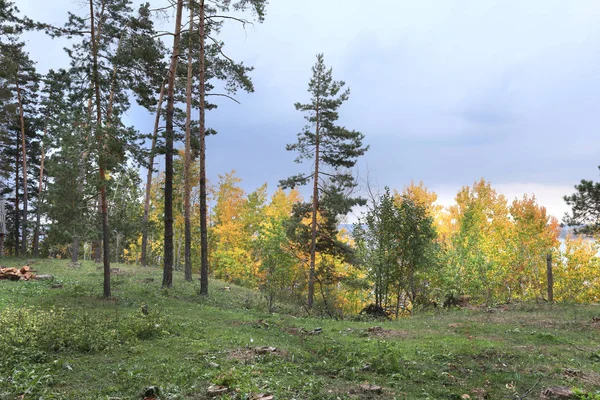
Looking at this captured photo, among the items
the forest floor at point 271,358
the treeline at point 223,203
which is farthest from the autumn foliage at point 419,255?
the forest floor at point 271,358

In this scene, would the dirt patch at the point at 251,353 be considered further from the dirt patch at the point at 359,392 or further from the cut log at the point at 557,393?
the cut log at the point at 557,393

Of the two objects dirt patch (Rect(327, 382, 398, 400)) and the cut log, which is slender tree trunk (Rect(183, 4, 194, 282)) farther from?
the cut log

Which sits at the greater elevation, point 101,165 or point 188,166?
point 188,166

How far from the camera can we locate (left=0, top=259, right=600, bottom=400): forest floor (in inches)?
221

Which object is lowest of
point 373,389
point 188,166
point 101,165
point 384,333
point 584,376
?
point 384,333

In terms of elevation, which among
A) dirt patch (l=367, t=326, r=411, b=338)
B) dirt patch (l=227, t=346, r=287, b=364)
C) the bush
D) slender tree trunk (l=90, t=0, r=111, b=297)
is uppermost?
slender tree trunk (l=90, t=0, r=111, b=297)

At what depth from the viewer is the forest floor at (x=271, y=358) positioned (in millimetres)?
5602

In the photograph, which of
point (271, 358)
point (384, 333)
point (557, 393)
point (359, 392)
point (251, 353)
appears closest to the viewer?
point (557, 393)

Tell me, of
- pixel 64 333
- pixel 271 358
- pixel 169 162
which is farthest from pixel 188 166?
pixel 271 358

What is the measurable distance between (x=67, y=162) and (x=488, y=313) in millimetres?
17760

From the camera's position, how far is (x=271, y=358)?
7.01 m

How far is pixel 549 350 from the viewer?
823 cm

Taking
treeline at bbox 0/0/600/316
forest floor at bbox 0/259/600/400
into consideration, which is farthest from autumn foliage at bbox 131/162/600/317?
forest floor at bbox 0/259/600/400

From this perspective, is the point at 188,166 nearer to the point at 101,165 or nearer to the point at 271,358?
the point at 101,165
